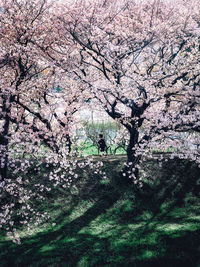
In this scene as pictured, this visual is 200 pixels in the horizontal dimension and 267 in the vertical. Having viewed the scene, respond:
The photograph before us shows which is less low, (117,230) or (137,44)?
(137,44)

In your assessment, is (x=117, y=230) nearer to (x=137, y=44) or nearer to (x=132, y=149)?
(x=132, y=149)

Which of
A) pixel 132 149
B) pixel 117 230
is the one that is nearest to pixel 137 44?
pixel 132 149

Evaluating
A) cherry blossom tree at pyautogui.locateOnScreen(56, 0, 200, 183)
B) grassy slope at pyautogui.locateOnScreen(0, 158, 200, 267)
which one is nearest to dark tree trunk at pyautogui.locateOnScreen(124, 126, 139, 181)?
cherry blossom tree at pyautogui.locateOnScreen(56, 0, 200, 183)

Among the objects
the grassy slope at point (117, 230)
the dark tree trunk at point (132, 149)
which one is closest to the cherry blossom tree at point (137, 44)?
the dark tree trunk at point (132, 149)

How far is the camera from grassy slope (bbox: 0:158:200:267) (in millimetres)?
7934

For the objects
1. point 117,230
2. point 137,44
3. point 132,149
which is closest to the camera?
point 117,230

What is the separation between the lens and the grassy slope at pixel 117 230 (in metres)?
7.93

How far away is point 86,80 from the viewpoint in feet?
42.8

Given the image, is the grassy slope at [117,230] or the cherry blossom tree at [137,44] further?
the cherry blossom tree at [137,44]

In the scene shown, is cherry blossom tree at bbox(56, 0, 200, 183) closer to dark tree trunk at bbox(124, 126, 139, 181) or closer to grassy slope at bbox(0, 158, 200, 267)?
dark tree trunk at bbox(124, 126, 139, 181)

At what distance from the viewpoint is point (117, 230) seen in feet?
35.2

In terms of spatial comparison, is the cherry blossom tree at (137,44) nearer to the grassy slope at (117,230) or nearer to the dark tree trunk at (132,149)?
the dark tree trunk at (132,149)

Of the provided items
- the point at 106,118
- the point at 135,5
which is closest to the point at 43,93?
the point at 135,5

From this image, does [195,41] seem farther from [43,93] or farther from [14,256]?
[14,256]
